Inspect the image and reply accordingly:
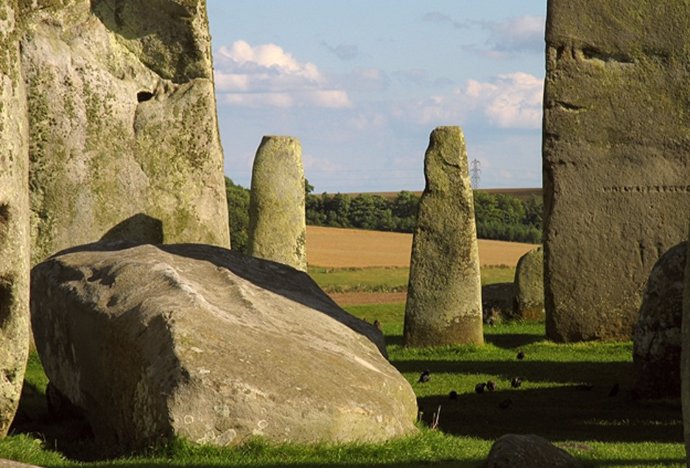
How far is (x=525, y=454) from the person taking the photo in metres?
10.5

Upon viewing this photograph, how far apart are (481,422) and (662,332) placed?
2.13m

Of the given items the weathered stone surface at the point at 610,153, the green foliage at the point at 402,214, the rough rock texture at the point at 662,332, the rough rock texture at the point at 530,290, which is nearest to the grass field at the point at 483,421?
the rough rock texture at the point at 662,332

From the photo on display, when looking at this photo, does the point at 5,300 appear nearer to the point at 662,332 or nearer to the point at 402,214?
the point at 662,332

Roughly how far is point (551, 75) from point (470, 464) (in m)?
10.9

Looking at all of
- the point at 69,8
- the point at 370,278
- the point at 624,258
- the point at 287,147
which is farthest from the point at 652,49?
the point at 370,278

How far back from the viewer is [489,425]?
14078 mm

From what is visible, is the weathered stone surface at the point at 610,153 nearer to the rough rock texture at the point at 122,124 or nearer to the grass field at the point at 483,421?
the grass field at the point at 483,421

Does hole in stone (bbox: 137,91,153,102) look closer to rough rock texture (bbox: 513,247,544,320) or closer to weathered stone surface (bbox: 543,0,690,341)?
weathered stone surface (bbox: 543,0,690,341)

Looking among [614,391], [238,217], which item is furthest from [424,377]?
[238,217]

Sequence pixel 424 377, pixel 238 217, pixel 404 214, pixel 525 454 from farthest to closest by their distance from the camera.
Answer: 1. pixel 404 214
2. pixel 238 217
3. pixel 424 377
4. pixel 525 454

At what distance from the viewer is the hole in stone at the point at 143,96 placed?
22.0 m

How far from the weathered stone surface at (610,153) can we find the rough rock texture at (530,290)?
374cm

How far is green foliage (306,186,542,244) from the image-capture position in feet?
206

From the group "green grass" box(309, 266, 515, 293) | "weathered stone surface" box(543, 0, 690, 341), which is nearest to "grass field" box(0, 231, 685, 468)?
"weathered stone surface" box(543, 0, 690, 341)
